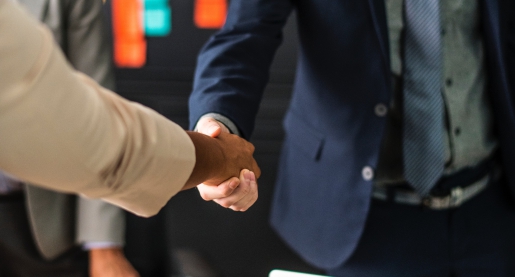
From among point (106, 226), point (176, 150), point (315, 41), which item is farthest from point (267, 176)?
point (176, 150)

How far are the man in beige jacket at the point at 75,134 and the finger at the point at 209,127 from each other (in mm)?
106

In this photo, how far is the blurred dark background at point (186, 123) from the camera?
1.93m

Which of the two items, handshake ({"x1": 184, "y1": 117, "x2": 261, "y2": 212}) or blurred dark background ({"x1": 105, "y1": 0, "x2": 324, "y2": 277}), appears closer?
handshake ({"x1": 184, "y1": 117, "x2": 261, "y2": 212})

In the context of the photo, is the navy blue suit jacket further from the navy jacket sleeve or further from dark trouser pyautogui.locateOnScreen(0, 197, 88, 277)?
dark trouser pyautogui.locateOnScreen(0, 197, 88, 277)

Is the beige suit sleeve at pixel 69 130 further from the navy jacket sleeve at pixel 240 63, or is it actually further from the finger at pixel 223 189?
the navy jacket sleeve at pixel 240 63

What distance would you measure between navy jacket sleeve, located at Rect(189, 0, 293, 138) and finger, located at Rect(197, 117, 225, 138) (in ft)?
0.11

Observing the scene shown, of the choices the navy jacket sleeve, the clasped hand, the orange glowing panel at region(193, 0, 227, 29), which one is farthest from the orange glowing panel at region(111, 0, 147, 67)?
the clasped hand

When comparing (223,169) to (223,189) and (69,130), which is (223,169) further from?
(69,130)

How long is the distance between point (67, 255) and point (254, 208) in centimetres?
88

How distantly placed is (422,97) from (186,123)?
1.08 metres

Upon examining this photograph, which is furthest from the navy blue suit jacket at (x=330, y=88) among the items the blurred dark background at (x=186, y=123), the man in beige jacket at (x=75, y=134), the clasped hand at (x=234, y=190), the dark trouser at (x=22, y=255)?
the blurred dark background at (x=186, y=123)

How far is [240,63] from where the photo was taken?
820mm

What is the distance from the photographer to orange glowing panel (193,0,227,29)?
1.93m

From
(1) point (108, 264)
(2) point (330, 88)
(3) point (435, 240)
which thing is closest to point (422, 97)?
(2) point (330, 88)
